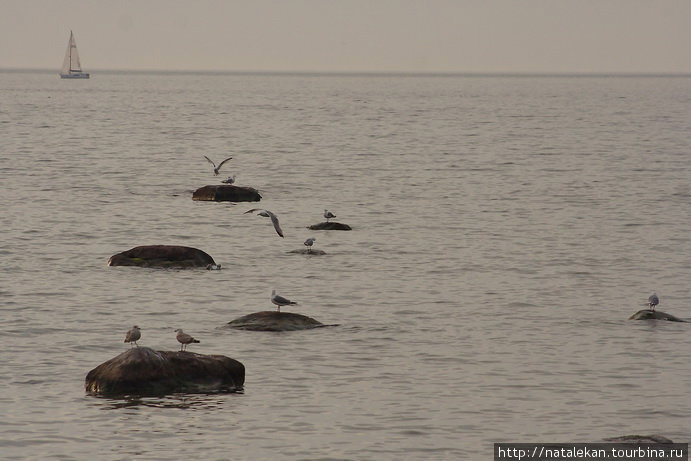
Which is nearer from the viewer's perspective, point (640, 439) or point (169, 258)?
point (640, 439)

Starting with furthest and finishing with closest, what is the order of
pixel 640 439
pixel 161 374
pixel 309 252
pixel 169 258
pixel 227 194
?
pixel 227 194 < pixel 309 252 < pixel 169 258 < pixel 161 374 < pixel 640 439

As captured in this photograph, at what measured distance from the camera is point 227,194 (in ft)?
184

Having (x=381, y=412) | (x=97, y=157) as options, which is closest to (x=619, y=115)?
(x=97, y=157)

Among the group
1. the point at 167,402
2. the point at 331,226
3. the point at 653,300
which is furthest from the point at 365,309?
the point at 331,226

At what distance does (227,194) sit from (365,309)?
→ 27.1m

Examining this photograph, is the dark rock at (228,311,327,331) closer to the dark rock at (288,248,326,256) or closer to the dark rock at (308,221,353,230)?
the dark rock at (288,248,326,256)

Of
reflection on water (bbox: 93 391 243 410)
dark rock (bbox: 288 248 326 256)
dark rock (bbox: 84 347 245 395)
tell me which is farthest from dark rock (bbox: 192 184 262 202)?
reflection on water (bbox: 93 391 243 410)

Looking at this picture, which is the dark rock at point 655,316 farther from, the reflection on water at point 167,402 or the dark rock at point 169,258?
the dark rock at point 169,258

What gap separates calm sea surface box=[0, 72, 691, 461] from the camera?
773 inches

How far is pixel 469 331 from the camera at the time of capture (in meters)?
27.1

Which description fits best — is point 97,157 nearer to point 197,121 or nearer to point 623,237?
point 623,237

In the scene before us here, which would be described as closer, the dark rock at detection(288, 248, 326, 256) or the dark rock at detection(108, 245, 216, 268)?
the dark rock at detection(108, 245, 216, 268)

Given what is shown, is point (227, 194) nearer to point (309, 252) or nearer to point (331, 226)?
point (331, 226)

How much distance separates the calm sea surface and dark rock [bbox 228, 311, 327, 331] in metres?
0.35
